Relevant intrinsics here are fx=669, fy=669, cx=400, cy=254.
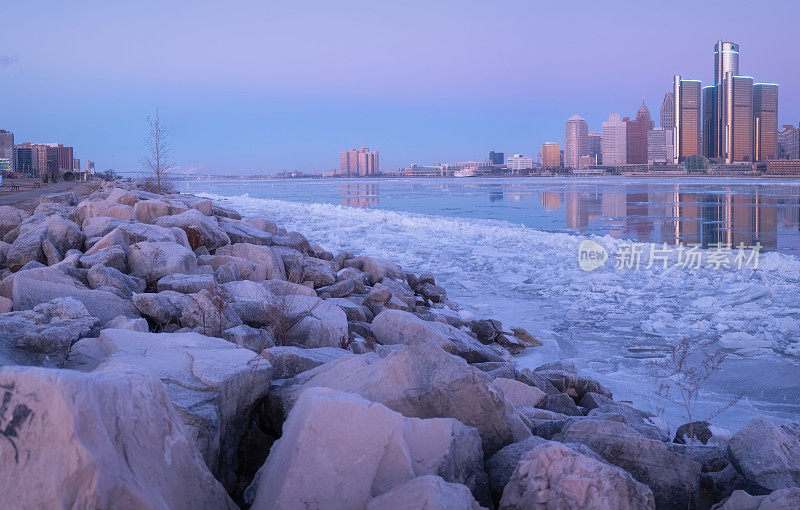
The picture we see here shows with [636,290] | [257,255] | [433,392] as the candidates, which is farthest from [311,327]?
[636,290]

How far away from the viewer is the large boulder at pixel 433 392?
3350mm

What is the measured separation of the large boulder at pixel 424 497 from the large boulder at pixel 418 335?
360cm

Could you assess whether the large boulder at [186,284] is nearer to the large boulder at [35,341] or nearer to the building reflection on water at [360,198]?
the large boulder at [35,341]

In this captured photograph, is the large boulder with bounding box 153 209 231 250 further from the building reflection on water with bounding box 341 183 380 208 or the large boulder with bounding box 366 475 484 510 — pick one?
the building reflection on water with bounding box 341 183 380 208

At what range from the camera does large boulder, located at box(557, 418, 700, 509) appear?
3.38 meters

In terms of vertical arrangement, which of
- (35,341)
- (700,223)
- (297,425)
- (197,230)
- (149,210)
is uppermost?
(149,210)

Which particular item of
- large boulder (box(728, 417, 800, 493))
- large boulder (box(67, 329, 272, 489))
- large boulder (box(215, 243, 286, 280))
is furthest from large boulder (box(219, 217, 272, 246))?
large boulder (box(728, 417, 800, 493))

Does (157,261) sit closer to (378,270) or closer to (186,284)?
(186,284)

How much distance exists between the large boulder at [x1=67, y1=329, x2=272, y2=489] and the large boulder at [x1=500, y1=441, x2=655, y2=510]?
1.33 metres

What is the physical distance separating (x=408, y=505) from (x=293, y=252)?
8701 millimetres

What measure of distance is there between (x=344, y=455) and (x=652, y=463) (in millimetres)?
1726

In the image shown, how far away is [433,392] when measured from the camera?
3381mm

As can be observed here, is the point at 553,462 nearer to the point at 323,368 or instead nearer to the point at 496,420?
the point at 496,420

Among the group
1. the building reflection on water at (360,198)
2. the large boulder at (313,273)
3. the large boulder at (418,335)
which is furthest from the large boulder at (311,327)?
the building reflection on water at (360,198)
